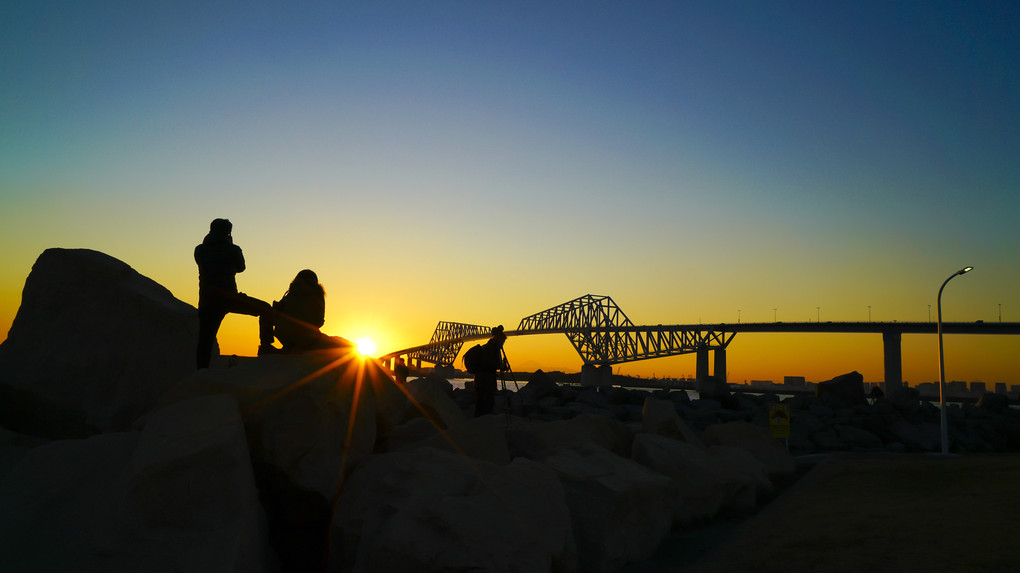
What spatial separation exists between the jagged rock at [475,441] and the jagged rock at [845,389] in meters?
26.6

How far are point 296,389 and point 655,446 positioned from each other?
4.45 meters

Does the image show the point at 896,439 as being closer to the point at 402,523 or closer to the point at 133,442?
the point at 402,523

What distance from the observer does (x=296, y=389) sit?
4453mm

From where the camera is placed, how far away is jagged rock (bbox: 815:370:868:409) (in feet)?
95.4

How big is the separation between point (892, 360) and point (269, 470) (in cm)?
7337

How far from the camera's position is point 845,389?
2984cm

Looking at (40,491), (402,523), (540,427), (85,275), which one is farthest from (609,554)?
(85,275)

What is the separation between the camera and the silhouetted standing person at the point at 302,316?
A: 18.3 ft

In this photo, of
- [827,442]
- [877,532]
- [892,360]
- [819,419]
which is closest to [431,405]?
[877,532]

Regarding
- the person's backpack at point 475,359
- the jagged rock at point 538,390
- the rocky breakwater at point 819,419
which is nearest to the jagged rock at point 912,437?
the rocky breakwater at point 819,419

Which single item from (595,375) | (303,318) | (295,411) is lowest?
(595,375)

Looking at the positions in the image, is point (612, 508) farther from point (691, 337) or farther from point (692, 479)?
point (691, 337)

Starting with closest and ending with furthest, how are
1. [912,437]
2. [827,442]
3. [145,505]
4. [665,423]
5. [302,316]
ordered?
[145,505]
[302,316]
[665,423]
[827,442]
[912,437]

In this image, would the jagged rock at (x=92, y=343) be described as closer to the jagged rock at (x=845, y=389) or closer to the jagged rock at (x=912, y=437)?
the jagged rock at (x=912, y=437)
